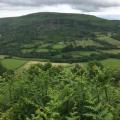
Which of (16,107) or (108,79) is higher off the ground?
(108,79)

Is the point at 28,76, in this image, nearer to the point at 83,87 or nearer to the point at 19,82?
the point at 19,82

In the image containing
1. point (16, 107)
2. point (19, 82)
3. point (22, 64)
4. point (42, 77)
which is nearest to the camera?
point (16, 107)

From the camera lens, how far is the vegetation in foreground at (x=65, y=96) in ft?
110

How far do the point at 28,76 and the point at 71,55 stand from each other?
442ft

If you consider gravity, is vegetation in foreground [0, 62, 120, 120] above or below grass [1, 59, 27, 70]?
above

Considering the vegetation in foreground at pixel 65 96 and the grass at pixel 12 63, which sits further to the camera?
the grass at pixel 12 63

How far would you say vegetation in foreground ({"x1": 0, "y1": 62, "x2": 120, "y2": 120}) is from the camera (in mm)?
33656

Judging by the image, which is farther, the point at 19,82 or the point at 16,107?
the point at 19,82

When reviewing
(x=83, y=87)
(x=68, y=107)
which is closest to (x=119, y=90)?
(x=83, y=87)

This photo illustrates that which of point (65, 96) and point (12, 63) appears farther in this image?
point (12, 63)

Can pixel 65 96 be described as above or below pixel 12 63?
above

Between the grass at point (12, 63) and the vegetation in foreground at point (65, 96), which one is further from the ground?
the vegetation in foreground at point (65, 96)

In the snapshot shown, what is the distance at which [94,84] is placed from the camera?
48.0m

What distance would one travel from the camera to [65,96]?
41.7 m
